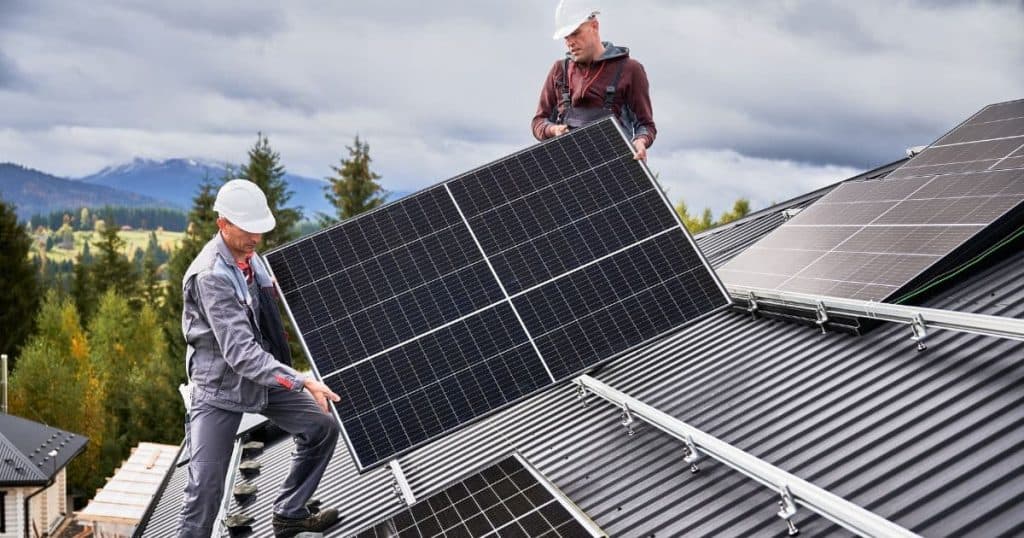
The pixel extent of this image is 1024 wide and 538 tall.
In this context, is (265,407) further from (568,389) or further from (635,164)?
(635,164)

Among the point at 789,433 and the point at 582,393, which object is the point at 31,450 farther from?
the point at 789,433

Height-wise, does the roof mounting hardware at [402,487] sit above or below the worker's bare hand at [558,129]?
below

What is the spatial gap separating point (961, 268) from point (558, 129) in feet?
16.5

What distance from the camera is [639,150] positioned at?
33.4 ft

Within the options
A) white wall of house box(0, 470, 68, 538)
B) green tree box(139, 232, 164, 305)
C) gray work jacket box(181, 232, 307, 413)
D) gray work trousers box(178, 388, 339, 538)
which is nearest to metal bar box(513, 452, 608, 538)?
gray work trousers box(178, 388, 339, 538)

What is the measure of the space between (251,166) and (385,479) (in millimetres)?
55663

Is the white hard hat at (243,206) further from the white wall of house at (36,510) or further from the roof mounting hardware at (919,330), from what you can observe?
the white wall of house at (36,510)

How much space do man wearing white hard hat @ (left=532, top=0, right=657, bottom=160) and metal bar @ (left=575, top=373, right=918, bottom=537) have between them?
13.5 ft

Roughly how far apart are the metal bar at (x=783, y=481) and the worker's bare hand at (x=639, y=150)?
310 cm

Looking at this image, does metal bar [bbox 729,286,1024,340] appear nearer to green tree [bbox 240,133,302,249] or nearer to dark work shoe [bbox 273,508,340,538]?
dark work shoe [bbox 273,508,340,538]

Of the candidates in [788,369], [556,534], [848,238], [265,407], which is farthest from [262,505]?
[848,238]

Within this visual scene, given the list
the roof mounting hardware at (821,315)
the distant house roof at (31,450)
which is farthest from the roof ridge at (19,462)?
the roof mounting hardware at (821,315)

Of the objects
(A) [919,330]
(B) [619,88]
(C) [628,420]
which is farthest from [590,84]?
(A) [919,330]

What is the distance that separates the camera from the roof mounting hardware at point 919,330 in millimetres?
7547
